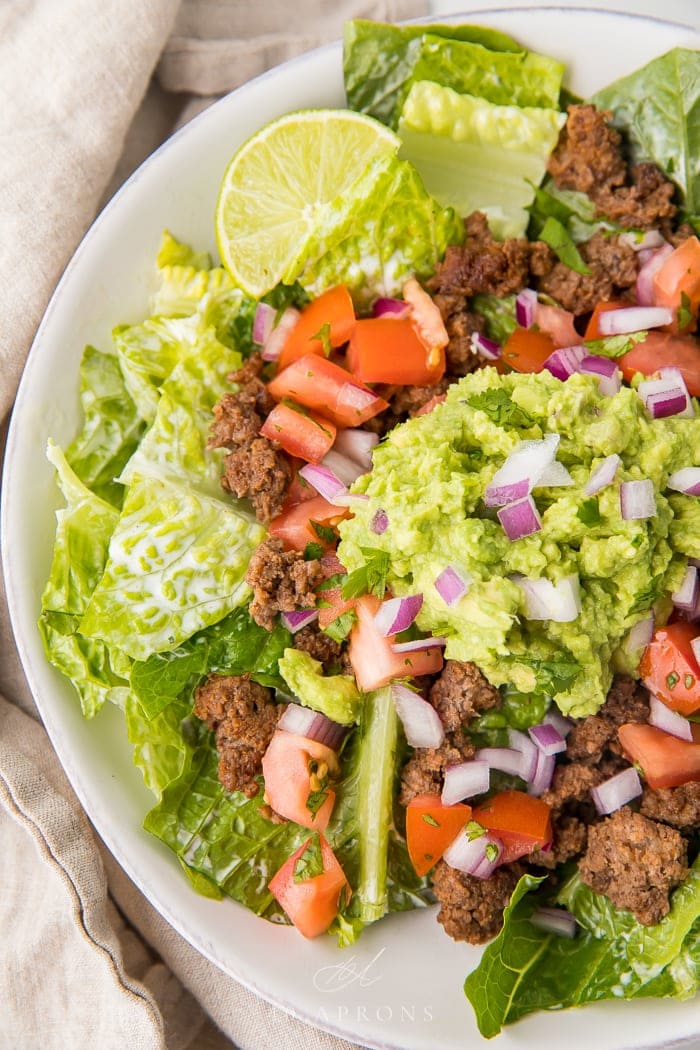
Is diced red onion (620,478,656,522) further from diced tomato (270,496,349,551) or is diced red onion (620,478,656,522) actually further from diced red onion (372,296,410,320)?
diced red onion (372,296,410,320)

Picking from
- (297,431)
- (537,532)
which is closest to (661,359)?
(537,532)

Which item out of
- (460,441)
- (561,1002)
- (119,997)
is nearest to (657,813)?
(561,1002)

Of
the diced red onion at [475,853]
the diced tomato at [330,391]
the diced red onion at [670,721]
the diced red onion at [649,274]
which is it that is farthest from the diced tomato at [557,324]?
the diced red onion at [475,853]

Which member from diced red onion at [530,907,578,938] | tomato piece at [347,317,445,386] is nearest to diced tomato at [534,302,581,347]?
tomato piece at [347,317,445,386]

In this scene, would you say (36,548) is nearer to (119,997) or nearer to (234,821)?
(234,821)

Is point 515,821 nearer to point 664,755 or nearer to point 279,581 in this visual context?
point 664,755
